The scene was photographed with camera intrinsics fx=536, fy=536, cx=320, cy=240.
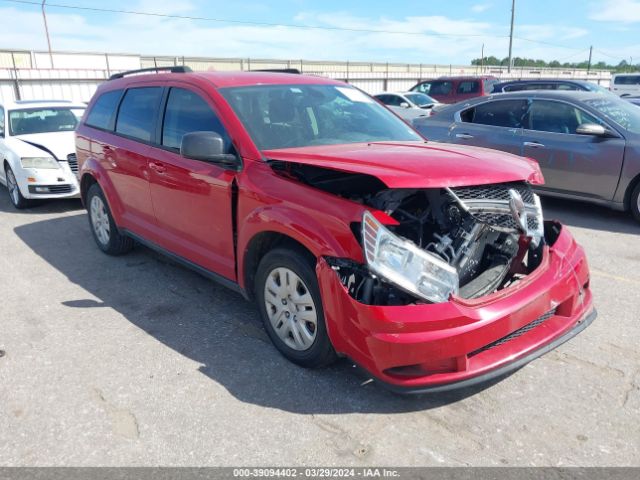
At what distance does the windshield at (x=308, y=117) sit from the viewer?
3.80 meters

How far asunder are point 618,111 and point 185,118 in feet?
18.7

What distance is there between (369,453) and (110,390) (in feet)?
5.35

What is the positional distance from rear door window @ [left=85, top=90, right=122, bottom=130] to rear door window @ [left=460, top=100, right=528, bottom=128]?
17.1 ft

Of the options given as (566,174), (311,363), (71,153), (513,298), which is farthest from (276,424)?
(71,153)

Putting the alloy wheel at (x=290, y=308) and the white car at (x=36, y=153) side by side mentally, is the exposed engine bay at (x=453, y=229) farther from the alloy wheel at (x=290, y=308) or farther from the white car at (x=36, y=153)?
the white car at (x=36, y=153)

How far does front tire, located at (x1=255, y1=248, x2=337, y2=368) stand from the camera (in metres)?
3.09

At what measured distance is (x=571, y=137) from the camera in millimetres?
6934

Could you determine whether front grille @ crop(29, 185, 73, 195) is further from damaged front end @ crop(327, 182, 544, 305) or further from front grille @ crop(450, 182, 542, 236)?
front grille @ crop(450, 182, 542, 236)

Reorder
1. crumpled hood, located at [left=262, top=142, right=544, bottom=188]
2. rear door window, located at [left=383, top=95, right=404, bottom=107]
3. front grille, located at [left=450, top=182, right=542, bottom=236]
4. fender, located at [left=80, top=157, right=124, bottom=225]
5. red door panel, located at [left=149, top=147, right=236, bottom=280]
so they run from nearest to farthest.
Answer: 1. crumpled hood, located at [left=262, top=142, right=544, bottom=188]
2. front grille, located at [left=450, top=182, right=542, bottom=236]
3. red door panel, located at [left=149, top=147, right=236, bottom=280]
4. fender, located at [left=80, top=157, right=124, bottom=225]
5. rear door window, located at [left=383, top=95, right=404, bottom=107]

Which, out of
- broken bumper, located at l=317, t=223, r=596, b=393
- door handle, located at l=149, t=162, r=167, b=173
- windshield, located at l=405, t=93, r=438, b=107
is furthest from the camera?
windshield, located at l=405, t=93, r=438, b=107

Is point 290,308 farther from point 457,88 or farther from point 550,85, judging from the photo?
point 457,88

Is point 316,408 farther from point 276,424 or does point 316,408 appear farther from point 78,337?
point 78,337

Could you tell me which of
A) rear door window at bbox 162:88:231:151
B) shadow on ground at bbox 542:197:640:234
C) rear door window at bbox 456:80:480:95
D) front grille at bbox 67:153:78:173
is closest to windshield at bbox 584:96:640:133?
shadow on ground at bbox 542:197:640:234

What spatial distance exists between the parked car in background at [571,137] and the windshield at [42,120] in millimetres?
6394
